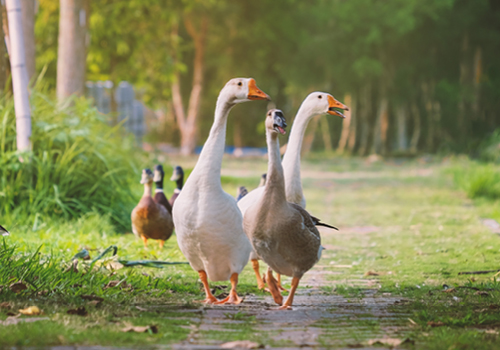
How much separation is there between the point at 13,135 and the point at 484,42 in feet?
80.9

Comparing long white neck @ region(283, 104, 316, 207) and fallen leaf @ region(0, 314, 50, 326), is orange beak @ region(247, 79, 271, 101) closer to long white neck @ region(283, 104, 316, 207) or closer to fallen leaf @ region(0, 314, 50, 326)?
long white neck @ region(283, 104, 316, 207)

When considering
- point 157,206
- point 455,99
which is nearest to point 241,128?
point 455,99

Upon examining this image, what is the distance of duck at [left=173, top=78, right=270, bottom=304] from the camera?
4.25 metres

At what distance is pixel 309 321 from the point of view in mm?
3932

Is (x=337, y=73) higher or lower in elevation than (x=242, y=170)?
higher

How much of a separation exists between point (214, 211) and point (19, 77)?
408 centimetres

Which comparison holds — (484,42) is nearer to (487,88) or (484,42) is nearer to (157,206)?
(487,88)

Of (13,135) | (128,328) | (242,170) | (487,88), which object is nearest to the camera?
(128,328)

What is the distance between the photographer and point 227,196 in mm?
4359

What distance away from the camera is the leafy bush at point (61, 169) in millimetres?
7613

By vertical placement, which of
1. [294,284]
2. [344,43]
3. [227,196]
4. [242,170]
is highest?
[344,43]

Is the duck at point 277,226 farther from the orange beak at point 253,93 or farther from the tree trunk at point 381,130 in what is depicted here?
the tree trunk at point 381,130

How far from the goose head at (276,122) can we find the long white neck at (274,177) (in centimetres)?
6

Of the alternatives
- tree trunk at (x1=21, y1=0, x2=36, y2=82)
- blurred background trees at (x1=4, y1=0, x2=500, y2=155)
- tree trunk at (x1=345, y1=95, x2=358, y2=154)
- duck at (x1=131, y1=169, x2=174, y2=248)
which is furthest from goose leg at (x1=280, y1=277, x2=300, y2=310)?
tree trunk at (x1=345, y1=95, x2=358, y2=154)
